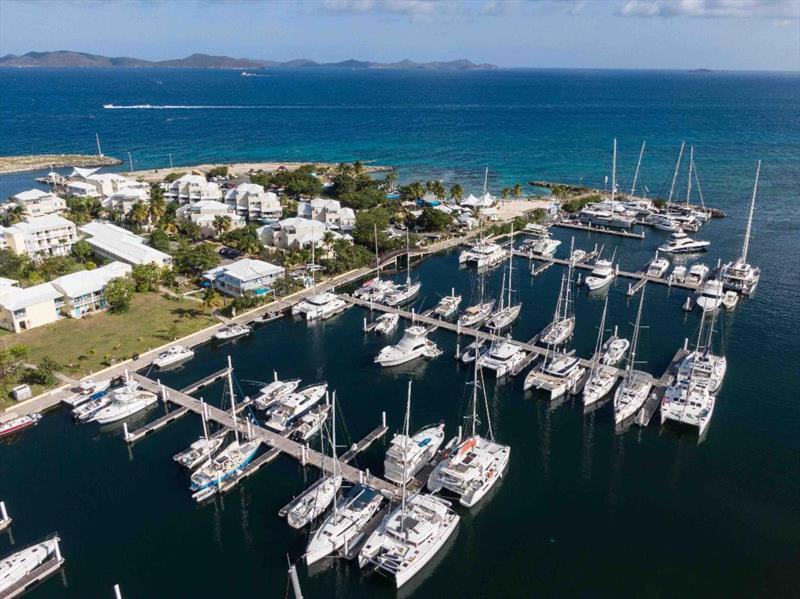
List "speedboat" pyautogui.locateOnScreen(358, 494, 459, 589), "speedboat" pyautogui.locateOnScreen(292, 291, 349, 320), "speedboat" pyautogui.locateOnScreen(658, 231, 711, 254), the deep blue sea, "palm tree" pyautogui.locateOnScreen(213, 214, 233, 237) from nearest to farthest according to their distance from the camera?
"speedboat" pyautogui.locateOnScreen(358, 494, 459, 589) < the deep blue sea < "speedboat" pyautogui.locateOnScreen(292, 291, 349, 320) < "palm tree" pyautogui.locateOnScreen(213, 214, 233, 237) < "speedboat" pyautogui.locateOnScreen(658, 231, 711, 254)

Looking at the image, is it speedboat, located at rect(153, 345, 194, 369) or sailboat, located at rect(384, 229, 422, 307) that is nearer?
speedboat, located at rect(153, 345, 194, 369)

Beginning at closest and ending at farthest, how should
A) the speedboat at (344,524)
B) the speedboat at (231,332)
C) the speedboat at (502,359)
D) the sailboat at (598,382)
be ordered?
the speedboat at (344,524) < the sailboat at (598,382) < the speedboat at (502,359) < the speedboat at (231,332)

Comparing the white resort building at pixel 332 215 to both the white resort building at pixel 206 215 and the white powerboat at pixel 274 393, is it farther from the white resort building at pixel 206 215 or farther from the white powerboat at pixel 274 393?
the white powerboat at pixel 274 393

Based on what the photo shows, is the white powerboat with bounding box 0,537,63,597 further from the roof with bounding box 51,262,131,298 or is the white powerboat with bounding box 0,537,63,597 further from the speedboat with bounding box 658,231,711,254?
the speedboat with bounding box 658,231,711,254

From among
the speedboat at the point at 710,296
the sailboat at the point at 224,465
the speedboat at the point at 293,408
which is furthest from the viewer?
the speedboat at the point at 710,296

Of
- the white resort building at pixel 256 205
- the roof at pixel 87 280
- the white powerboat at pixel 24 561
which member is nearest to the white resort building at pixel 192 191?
the white resort building at pixel 256 205

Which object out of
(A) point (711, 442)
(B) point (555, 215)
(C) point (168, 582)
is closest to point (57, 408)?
(C) point (168, 582)

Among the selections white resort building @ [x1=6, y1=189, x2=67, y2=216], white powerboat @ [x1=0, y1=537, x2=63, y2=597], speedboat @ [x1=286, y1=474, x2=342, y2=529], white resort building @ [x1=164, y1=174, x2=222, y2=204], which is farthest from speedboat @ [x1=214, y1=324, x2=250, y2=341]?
white resort building @ [x1=6, y1=189, x2=67, y2=216]
